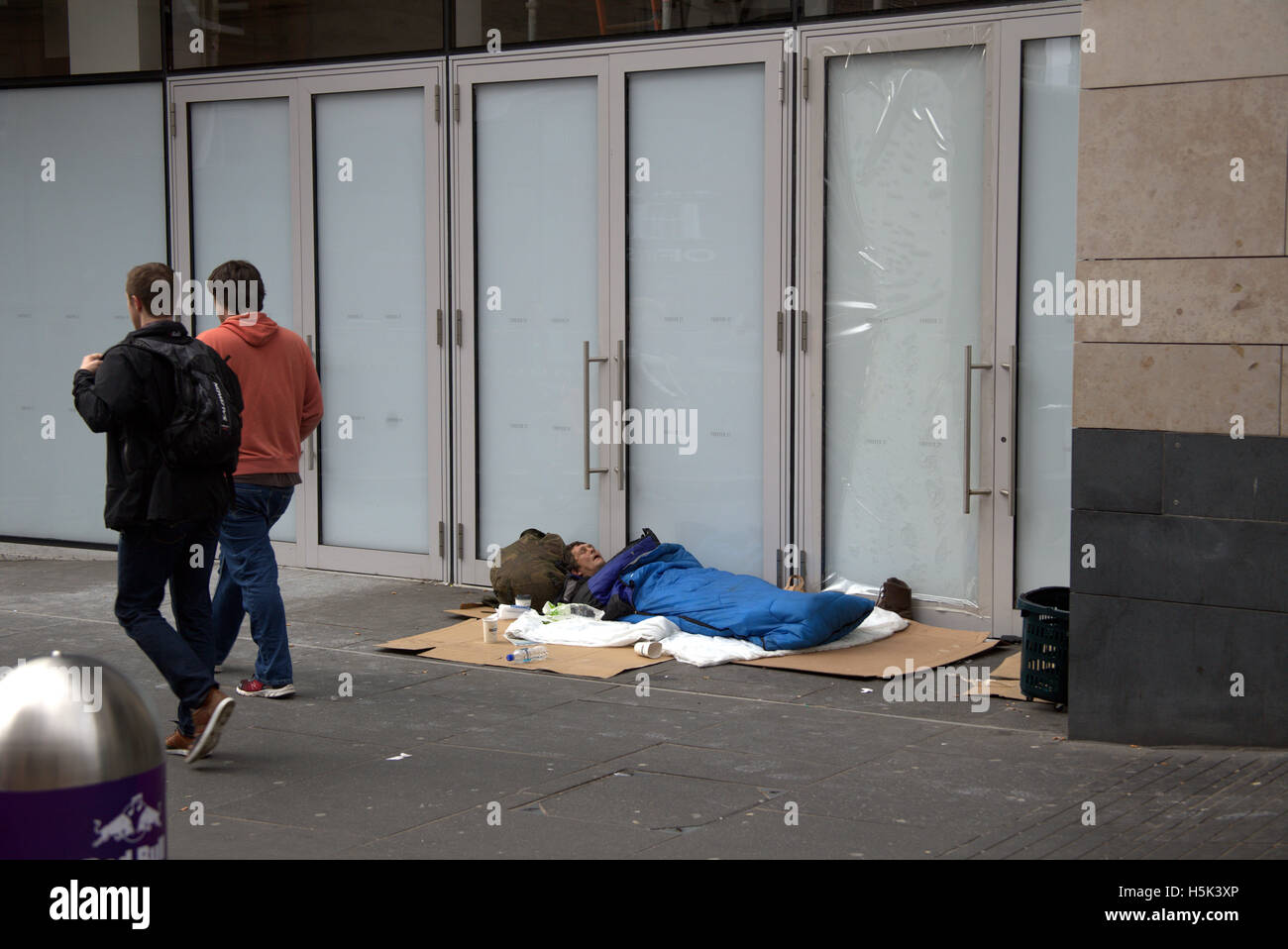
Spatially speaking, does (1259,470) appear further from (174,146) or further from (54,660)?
(174,146)

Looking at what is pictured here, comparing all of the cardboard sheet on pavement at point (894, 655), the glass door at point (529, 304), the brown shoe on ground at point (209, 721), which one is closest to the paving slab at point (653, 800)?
the brown shoe on ground at point (209, 721)

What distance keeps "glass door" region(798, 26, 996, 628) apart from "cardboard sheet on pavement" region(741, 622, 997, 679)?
0.27m

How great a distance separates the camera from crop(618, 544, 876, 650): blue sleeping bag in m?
7.89

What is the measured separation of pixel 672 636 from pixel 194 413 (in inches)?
126

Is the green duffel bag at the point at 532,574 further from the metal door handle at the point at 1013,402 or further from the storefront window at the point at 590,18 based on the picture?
the storefront window at the point at 590,18

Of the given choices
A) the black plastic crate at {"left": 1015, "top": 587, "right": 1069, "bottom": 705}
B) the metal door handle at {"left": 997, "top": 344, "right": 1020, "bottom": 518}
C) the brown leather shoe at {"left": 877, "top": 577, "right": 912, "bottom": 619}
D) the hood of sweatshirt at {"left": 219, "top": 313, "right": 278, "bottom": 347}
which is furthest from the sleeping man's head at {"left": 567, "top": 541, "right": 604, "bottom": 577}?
the black plastic crate at {"left": 1015, "top": 587, "right": 1069, "bottom": 705}

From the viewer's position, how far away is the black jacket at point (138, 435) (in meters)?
5.71

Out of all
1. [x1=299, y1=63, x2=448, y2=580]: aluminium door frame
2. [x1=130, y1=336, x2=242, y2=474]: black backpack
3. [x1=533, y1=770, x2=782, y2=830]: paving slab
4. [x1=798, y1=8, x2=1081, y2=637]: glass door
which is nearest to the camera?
[x1=533, y1=770, x2=782, y2=830]: paving slab

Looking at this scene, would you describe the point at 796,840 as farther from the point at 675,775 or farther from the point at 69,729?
the point at 69,729

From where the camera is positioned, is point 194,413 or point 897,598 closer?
point 194,413

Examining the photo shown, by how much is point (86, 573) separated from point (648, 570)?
442cm

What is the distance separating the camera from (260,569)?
6.87 metres

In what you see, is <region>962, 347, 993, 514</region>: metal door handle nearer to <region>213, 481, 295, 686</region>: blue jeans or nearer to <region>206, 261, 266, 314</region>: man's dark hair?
<region>213, 481, 295, 686</region>: blue jeans

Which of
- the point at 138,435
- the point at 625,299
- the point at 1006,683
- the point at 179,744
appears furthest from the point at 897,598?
the point at 138,435
